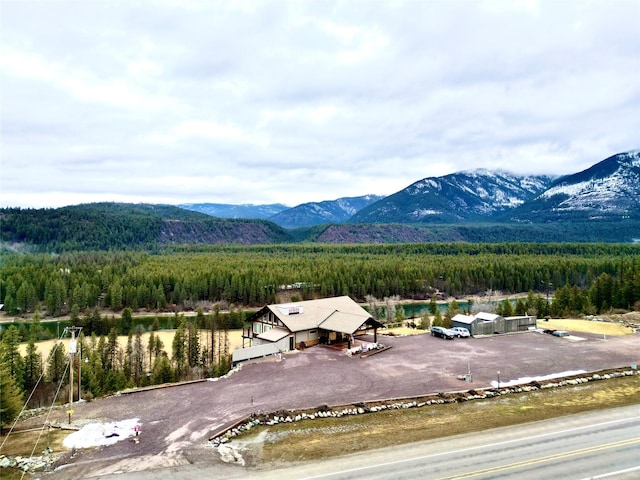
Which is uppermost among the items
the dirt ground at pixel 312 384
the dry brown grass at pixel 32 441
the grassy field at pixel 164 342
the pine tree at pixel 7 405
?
the pine tree at pixel 7 405

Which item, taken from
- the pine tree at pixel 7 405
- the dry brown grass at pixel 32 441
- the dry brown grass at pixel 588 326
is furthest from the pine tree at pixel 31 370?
the dry brown grass at pixel 588 326

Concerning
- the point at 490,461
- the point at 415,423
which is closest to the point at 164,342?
the point at 415,423

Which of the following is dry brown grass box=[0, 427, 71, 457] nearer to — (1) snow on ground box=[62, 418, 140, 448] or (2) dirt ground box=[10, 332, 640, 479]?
(1) snow on ground box=[62, 418, 140, 448]

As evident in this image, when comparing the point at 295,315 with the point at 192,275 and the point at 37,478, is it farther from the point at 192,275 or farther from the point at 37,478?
the point at 192,275

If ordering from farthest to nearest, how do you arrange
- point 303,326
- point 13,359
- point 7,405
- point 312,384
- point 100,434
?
point 303,326
point 13,359
point 312,384
point 7,405
point 100,434

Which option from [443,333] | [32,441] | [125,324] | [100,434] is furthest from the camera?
[125,324]

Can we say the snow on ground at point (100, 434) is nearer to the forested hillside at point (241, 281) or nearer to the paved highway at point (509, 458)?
the paved highway at point (509, 458)

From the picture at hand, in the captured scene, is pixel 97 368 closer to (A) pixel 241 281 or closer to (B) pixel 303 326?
(B) pixel 303 326

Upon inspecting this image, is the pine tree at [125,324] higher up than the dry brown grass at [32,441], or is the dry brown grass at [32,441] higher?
the dry brown grass at [32,441]
